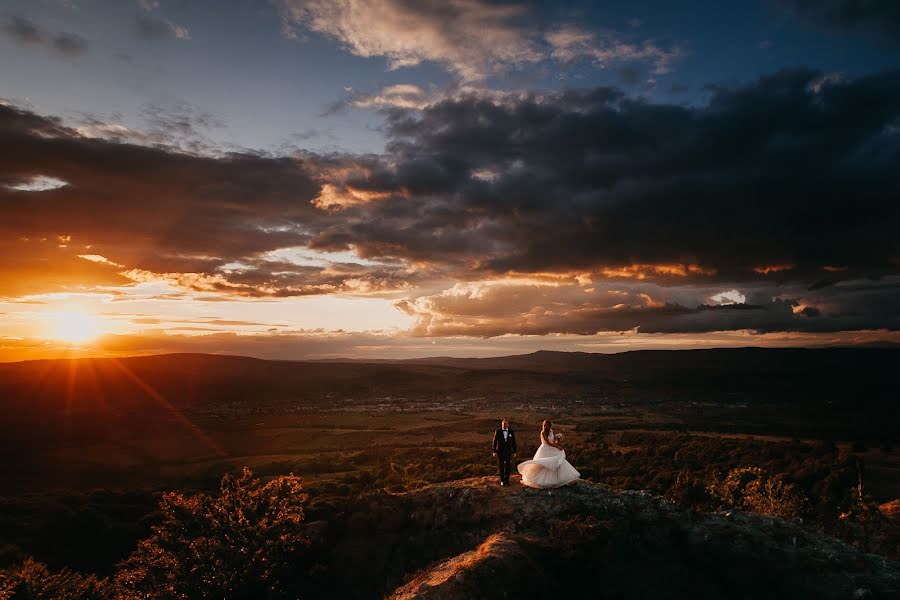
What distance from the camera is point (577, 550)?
16.0 metres

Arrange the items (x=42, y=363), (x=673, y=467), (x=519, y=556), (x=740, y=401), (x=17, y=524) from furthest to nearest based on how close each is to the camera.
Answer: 1. (x=42, y=363)
2. (x=740, y=401)
3. (x=673, y=467)
4. (x=17, y=524)
5. (x=519, y=556)

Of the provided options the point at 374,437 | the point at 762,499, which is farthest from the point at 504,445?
the point at 374,437

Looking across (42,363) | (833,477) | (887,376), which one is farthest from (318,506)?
(42,363)

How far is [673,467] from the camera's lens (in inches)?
1730

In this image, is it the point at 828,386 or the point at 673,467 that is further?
the point at 828,386

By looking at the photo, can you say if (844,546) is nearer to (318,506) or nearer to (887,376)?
(318,506)

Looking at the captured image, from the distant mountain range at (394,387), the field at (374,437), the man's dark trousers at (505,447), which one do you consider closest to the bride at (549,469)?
the man's dark trousers at (505,447)

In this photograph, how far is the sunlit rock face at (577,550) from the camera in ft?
47.0

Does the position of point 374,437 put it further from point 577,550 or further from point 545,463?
point 577,550

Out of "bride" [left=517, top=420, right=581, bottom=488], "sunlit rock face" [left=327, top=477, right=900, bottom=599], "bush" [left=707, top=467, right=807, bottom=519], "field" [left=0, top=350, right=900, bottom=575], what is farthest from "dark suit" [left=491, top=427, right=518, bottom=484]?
"bush" [left=707, top=467, right=807, bottom=519]

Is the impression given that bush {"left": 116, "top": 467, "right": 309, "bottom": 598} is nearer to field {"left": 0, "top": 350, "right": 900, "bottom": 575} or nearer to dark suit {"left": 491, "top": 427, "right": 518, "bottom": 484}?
field {"left": 0, "top": 350, "right": 900, "bottom": 575}

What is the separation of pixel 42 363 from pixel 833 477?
245 m

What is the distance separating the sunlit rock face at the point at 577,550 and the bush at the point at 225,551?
203 centimetres

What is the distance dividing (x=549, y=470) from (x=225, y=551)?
36.9ft
